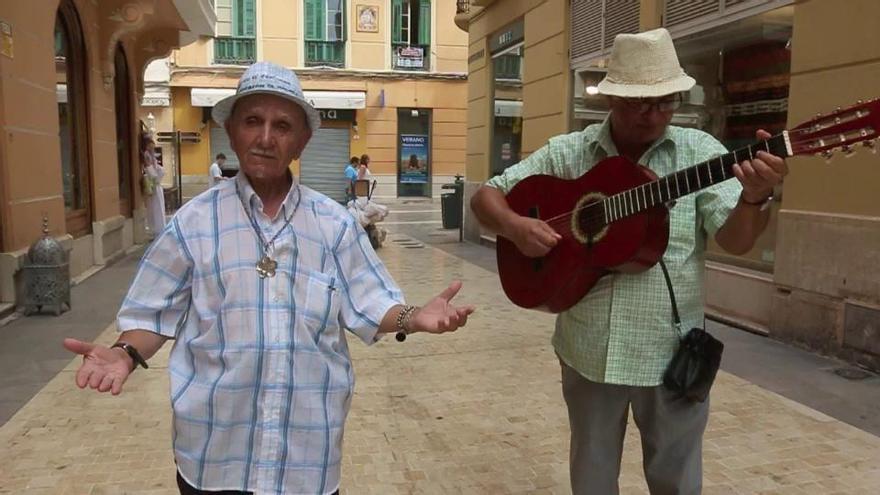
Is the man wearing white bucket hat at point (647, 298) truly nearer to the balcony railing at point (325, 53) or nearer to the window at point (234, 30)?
the window at point (234, 30)

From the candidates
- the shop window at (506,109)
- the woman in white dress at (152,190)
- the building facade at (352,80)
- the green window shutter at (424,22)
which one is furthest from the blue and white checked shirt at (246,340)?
the green window shutter at (424,22)

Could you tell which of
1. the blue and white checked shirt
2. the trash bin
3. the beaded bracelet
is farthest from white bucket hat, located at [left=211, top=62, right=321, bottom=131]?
the trash bin

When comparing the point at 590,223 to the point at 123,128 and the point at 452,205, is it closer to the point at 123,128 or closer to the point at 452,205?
the point at 123,128

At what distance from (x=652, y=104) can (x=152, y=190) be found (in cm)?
1204

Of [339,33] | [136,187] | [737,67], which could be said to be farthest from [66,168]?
[339,33]

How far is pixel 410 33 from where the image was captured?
2553 centimetres

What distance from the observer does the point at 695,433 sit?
2238 mm

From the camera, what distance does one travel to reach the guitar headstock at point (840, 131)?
179 cm

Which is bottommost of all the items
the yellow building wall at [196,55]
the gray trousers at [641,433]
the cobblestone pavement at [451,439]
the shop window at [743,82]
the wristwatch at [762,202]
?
the cobblestone pavement at [451,439]

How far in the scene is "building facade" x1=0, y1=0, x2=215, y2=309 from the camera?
21.7 feet

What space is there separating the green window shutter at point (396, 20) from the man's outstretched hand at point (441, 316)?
80.7 feet

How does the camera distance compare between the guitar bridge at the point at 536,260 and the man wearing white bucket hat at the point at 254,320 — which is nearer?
the man wearing white bucket hat at the point at 254,320

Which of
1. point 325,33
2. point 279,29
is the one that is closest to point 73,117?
point 279,29

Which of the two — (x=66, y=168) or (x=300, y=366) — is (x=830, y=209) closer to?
(x=300, y=366)
